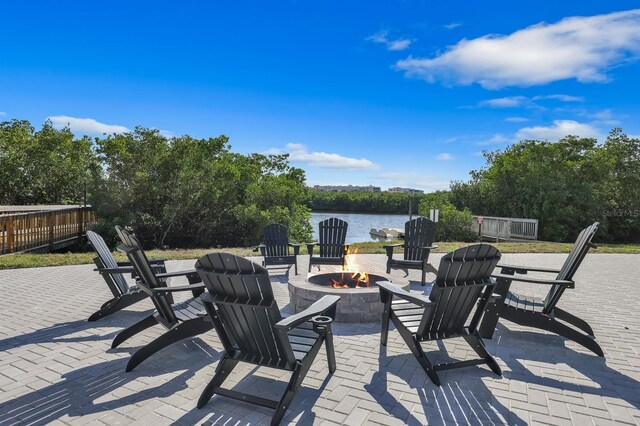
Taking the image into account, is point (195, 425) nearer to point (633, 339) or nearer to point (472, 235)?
point (633, 339)

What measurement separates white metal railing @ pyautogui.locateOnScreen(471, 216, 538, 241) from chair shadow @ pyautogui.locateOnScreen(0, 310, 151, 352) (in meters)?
15.7

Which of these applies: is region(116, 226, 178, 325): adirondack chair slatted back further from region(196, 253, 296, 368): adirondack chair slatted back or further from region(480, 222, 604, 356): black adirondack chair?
region(480, 222, 604, 356): black adirondack chair

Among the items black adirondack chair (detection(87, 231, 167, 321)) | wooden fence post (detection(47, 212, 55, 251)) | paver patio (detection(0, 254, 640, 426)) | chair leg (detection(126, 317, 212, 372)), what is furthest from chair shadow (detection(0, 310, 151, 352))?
wooden fence post (detection(47, 212, 55, 251))

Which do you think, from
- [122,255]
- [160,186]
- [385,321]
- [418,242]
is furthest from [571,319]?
[160,186]

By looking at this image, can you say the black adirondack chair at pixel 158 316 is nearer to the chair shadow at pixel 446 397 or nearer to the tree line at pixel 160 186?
the chair shadow at pixel 446 397

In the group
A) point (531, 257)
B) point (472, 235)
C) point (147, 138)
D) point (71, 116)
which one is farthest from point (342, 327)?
point (71, 116)

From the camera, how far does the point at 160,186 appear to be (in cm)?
1505

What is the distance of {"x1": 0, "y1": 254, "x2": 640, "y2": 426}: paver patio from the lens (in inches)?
91.8

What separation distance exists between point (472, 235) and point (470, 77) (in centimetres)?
732

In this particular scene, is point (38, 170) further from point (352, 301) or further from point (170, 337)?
point (352, 301)

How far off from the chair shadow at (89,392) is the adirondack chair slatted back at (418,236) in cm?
405

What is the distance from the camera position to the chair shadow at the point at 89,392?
2322 mm

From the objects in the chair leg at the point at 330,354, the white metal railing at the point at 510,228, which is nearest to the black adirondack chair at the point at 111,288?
the chair leg at the point at 330,354

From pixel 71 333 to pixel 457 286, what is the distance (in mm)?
3645
